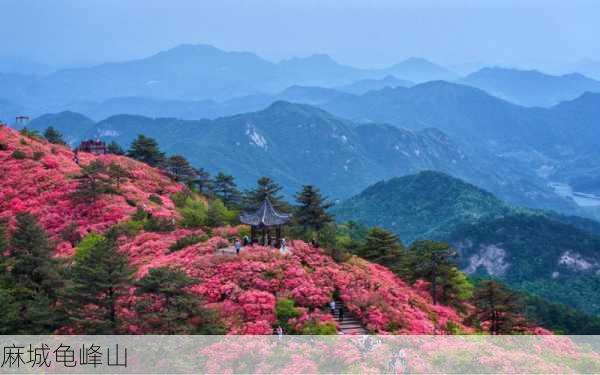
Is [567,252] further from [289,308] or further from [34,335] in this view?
[34,335]

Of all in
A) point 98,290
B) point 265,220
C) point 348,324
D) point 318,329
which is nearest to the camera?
point 98,290

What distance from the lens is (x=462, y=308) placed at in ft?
153

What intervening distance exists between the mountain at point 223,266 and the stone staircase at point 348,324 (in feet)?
0.68

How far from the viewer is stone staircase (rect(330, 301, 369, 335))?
105 ft

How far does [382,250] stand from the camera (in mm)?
51281

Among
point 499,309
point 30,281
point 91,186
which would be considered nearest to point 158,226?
point 91,186

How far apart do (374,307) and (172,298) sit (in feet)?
41.5

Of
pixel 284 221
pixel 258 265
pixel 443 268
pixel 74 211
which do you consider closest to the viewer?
pixel 258 265

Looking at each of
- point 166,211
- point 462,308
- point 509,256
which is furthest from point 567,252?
point 166,211

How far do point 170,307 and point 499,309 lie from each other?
22.3 m

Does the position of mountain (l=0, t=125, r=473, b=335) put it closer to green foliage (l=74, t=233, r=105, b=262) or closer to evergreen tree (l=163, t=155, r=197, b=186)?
green foliage (l=74, t=233, r=105, b=262)

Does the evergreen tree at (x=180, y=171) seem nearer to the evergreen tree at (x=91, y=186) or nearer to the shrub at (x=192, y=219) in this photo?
the evergreen tree at (x=91, y=186)

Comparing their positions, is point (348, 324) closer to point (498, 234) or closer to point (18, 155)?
point (18, 155)

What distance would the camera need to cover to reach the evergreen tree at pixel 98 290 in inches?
1069
